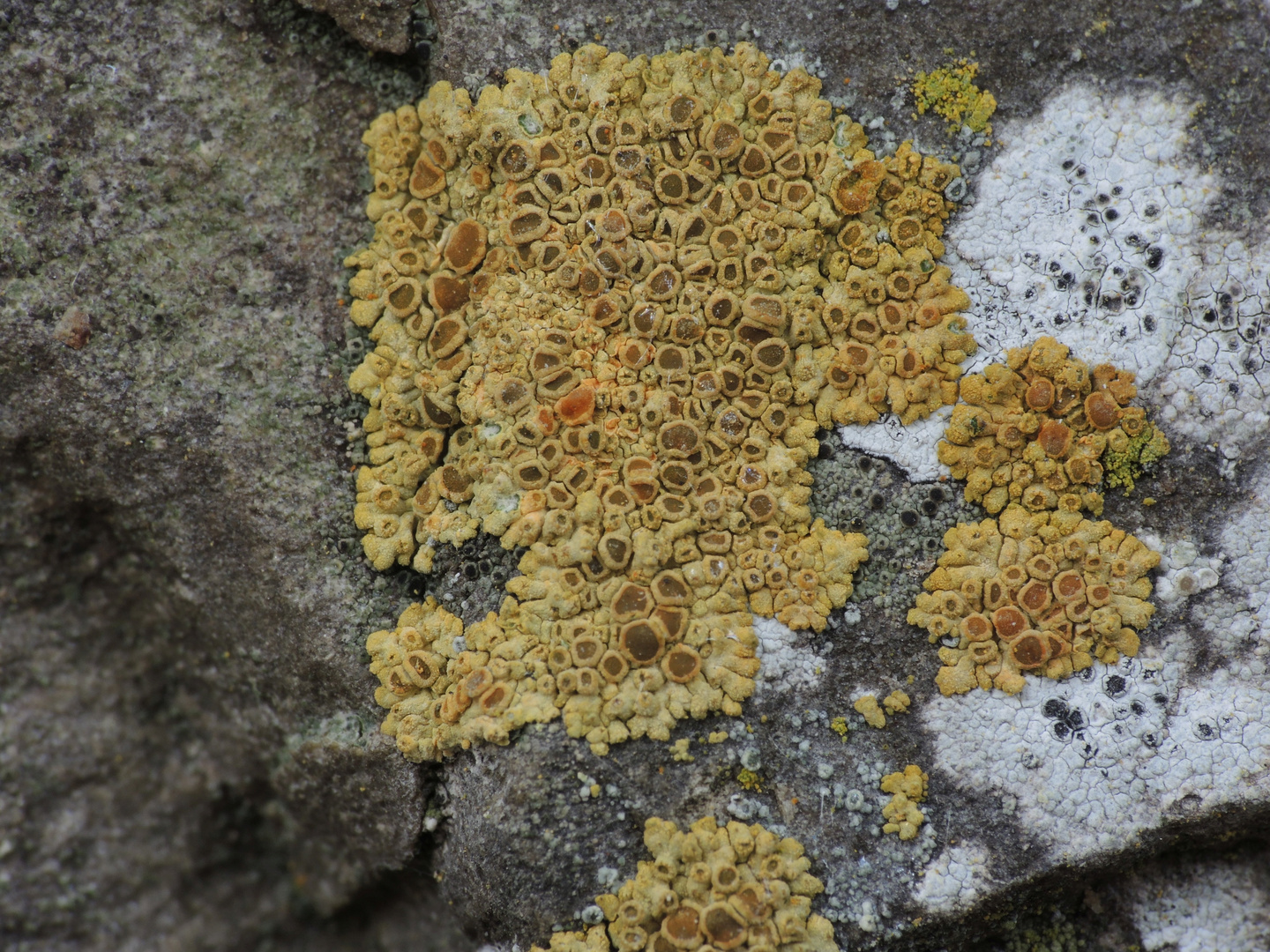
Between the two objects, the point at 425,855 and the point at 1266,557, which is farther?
the point at 425,855

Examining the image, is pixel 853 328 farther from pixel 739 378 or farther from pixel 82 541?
pixel 82 541

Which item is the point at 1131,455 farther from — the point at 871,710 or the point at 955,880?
the point at 955,880

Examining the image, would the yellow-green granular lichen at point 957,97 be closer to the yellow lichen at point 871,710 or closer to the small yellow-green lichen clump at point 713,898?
the yellow lichen at point 871,710

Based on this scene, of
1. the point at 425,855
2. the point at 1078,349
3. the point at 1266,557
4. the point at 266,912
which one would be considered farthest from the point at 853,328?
the point at 266,912

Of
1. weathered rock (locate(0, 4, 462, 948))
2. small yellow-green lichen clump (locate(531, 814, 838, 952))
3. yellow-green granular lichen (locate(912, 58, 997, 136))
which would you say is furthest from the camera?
weathered rock (locate(0, 4, 462, 948))

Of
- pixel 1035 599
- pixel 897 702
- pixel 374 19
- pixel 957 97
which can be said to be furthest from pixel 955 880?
pixel 374 19

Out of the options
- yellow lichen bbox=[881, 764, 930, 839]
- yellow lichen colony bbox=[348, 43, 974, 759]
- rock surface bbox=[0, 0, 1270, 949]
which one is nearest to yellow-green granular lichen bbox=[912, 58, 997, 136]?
rock surface bbox=[0, 0, 1270, 949]

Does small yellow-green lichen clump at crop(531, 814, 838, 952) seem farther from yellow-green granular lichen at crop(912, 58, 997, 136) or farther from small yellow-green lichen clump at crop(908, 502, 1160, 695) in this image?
yellow-green granular lichen at crop(912, 58, 997, 136)

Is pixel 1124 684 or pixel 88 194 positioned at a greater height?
pixel 88 194
